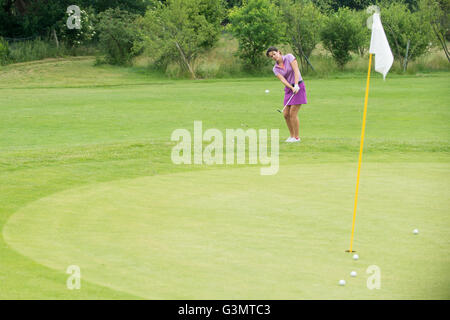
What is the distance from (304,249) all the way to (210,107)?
52.7ft

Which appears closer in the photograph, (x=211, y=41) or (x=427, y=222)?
(x=427, y=222)

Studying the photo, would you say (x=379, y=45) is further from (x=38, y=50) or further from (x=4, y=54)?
(x=38, y=50)

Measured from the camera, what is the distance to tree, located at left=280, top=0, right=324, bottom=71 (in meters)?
40.8

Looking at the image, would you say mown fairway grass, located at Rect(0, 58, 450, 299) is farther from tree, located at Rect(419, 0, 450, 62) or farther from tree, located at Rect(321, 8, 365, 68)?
tree, located at Rect(419, 0, 450, 62)

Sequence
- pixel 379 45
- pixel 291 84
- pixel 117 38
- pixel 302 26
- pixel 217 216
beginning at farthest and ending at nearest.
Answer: pixel 117 38
pixel 302 26
pixel 291 84
pixel 217 216
pixel 379 45

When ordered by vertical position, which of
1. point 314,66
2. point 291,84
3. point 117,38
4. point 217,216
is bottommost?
point 217,216

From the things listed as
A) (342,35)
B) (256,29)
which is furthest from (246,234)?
(342,35)

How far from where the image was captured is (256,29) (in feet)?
133

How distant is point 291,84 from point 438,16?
3066 centimetres

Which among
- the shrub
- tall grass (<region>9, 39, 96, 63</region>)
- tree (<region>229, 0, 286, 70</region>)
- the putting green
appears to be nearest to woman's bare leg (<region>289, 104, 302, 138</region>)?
the putting green

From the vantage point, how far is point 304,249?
6.11m

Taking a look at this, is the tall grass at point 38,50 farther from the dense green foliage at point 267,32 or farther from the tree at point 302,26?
the tree at point 302,26
